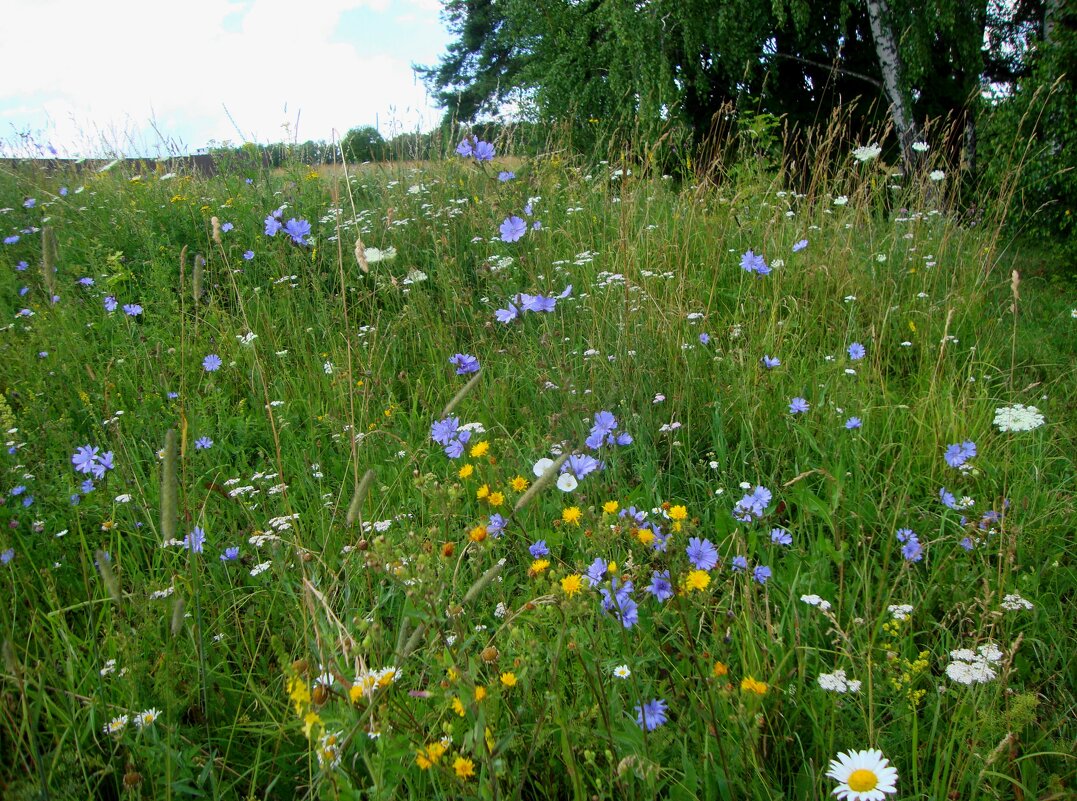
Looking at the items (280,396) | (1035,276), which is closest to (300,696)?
(280,396)

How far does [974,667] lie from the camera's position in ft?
3.72

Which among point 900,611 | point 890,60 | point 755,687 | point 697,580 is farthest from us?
point 890,60

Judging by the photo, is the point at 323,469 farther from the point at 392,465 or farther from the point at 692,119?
the point at 692,119

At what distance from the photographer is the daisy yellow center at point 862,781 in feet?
2.77

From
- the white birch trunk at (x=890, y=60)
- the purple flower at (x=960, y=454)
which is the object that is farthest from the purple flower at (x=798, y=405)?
the white birch trunk at (x=890, y=60)

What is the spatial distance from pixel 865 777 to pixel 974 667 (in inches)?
16.3

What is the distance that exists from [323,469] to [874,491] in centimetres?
156

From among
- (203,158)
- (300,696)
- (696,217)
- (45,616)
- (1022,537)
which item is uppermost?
(203,158)

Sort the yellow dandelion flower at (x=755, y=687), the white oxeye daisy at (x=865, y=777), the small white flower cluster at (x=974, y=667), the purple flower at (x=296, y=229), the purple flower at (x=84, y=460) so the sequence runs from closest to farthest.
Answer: the white oxeye daisy at (x=865, y=777) → the yellow dandelion flower at (x=755, y=687) → the small white flower cluster at (x=974, y=667) → the purple flower at (x=84, y=460) → the purple flower at (x=296, y=229)

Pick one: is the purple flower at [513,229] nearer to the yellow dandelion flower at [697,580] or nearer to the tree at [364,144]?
the tree at [364,144]

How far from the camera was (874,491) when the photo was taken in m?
1.87

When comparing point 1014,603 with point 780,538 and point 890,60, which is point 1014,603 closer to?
point 780,538

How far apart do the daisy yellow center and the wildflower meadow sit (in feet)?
0.04

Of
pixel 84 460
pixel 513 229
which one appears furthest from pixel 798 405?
pixel 84 460
